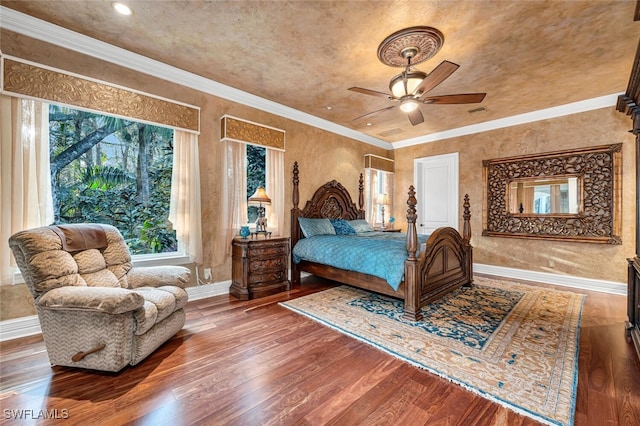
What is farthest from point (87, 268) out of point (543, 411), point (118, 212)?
point (543, 411)

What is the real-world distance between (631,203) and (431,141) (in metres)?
3.26

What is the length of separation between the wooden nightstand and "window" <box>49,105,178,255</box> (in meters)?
0.88

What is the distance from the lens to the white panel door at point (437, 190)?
5.60 metres

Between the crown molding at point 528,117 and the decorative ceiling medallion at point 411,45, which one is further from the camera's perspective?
the crown molding at point 528,117

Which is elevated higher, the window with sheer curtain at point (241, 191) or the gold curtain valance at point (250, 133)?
the gold curtain valance at point (250, 133)

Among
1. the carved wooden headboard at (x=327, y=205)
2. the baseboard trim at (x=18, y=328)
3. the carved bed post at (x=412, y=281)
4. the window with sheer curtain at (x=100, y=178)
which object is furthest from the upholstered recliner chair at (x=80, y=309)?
the carved wooden headboard at (x=327, y=205)

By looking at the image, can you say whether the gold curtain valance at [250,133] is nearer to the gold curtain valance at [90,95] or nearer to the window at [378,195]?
the gold curtain valance at [90,95]

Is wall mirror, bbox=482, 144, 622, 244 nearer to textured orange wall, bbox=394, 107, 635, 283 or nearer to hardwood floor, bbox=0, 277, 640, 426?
textured orange wall, bbox=394, 107, 635, 283

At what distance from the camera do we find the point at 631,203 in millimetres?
3834

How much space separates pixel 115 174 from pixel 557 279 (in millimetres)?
6740

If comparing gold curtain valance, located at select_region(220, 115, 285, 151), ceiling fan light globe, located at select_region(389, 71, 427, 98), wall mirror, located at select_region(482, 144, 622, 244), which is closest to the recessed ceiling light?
gold curtain valance, located at select_region(220, 115, 285, 151)

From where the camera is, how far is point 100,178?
10.2 ft

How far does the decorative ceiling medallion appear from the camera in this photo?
8.21ft

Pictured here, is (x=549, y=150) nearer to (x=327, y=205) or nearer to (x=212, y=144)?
(x=327, y=205)
